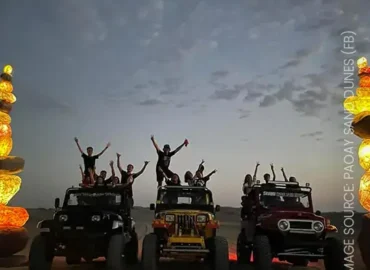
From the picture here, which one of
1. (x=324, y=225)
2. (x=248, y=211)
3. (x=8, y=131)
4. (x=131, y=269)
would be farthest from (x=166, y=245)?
(x=8, y=131)

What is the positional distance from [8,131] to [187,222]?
6549 millimetres

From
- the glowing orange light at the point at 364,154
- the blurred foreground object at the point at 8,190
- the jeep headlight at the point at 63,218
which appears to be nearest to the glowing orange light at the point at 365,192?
the glowing orange light at the point at 364,154

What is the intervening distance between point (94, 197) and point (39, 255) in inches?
80.4

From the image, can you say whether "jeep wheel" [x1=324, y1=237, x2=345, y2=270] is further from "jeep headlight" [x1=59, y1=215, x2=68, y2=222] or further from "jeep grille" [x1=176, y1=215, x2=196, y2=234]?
"jeep headlight" [x1=59, y1=215, x2=68, y2=222]

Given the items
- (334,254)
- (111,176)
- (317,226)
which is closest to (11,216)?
(111,176)

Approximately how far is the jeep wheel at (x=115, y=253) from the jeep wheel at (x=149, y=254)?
0.48 meters

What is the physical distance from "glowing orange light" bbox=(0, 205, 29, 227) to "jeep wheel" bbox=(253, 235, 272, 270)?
7113 millimetres

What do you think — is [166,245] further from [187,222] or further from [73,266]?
[73,266]

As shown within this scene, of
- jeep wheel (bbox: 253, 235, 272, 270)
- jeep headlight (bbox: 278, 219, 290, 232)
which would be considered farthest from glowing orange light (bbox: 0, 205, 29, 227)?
jeep headlight (bbox: 278, 219, 290, 232)

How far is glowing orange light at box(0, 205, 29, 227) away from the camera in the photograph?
42.4ft

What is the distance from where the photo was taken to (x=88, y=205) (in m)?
11.1

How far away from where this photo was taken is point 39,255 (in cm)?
999

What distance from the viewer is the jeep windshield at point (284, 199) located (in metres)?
11.6

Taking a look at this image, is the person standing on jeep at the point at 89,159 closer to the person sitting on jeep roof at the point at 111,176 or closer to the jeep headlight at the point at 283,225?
the person sitting on jeep roof at the point at 111,176
